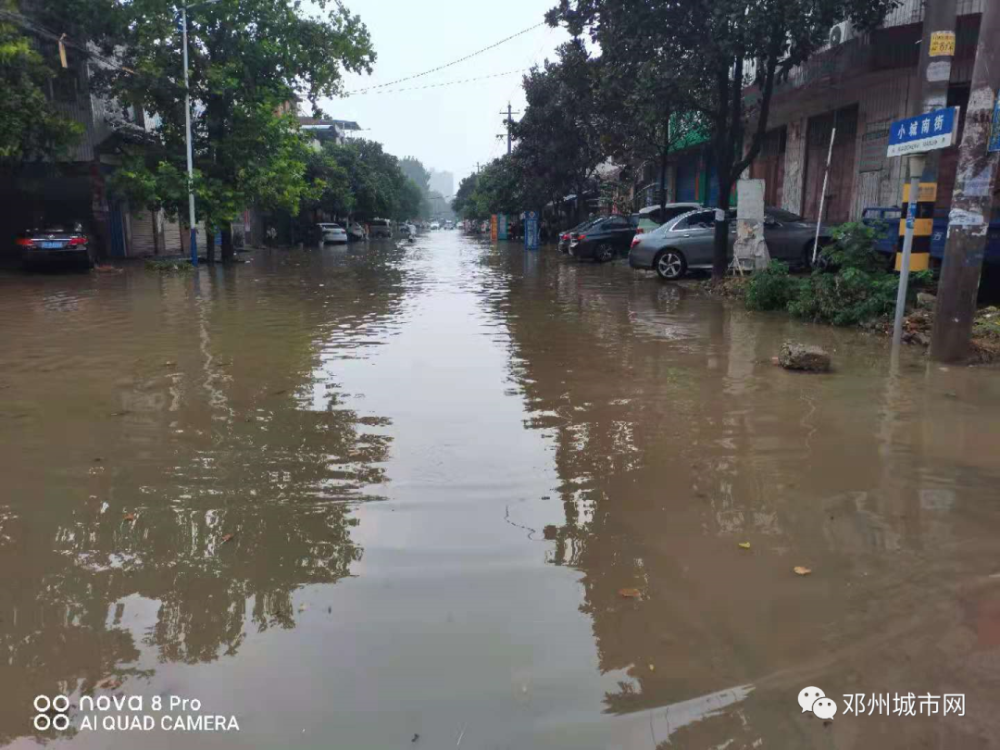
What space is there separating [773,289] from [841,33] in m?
8.96

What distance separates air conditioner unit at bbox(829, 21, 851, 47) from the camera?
1691 cm

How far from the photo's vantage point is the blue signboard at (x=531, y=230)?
36844mm

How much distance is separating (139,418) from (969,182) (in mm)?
7829

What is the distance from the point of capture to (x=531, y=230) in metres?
37.4

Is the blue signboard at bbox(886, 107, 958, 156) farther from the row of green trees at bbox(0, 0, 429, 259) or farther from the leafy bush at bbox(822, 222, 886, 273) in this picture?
the row of green trees at bbox(0, 0, 429, 259)

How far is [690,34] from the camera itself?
1395 centimetres

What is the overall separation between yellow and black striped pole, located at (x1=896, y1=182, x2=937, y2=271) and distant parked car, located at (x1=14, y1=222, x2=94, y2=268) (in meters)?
20.0

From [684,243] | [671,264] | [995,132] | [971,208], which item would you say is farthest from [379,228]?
[995,132]

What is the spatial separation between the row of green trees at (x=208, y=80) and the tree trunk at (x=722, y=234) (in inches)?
568

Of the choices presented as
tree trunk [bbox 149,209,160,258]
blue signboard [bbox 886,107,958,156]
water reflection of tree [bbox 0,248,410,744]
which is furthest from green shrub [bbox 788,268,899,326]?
tree trunk [bbox 149,209,160,258]

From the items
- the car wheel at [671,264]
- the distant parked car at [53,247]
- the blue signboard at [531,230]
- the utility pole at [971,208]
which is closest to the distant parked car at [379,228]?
the blue signboard at [531,230]

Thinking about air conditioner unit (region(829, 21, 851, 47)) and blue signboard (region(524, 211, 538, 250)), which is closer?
air conditioner unit (region(829, 21, 851, 47))

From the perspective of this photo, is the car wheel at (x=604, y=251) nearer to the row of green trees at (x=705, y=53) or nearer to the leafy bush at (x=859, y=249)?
the row of green trees at (x=705, y=53)

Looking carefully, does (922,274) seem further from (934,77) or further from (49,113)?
(49,113)
